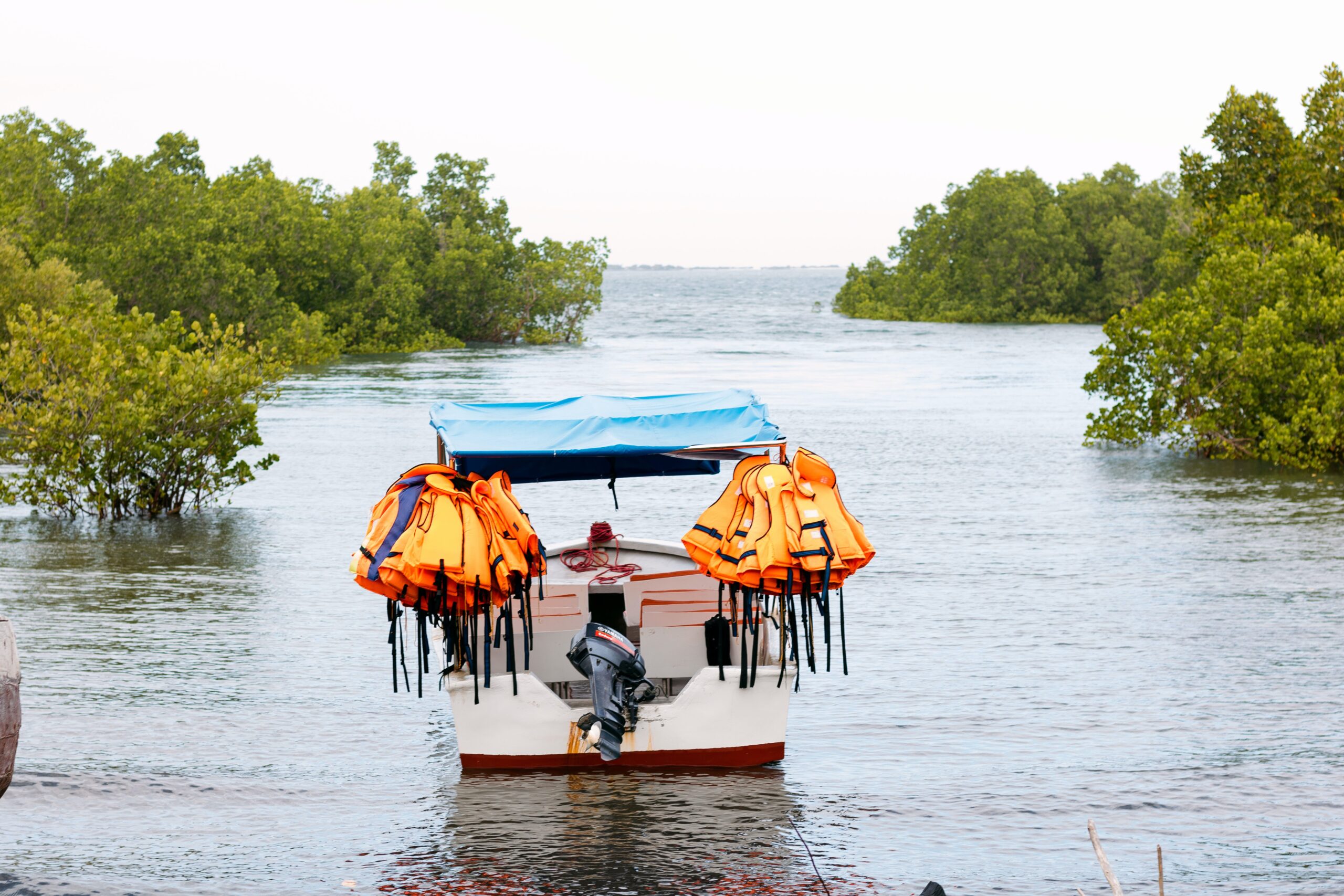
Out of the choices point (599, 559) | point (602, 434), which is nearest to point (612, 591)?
point (599, 559)

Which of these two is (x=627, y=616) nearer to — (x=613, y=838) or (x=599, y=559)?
(x=599, y=559)

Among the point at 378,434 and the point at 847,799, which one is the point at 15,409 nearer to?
the point at 378,434

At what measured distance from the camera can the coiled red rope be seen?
48.2 feet

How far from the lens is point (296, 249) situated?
76.4m

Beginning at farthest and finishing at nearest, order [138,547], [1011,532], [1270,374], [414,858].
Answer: [1270,374] < [1011,532] < [138,547] < [414,858]

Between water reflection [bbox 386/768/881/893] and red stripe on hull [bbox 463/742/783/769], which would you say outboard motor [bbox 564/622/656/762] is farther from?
water reflection [bbox 386/768/881/893]

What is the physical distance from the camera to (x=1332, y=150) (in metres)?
38.1

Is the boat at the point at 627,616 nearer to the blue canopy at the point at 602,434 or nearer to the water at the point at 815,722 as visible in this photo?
the blue canopy at the point at 602,434

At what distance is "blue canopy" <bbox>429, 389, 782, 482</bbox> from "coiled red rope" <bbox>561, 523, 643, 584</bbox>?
700 mm

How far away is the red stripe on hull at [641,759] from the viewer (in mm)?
12031

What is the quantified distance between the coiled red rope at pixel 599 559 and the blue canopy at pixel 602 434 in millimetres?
700

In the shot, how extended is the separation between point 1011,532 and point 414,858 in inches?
692

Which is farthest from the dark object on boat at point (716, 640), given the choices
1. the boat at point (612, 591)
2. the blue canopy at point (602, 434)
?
the blue canopy at point (602, 434)

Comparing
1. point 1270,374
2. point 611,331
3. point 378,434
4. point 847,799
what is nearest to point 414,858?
point 847,799
